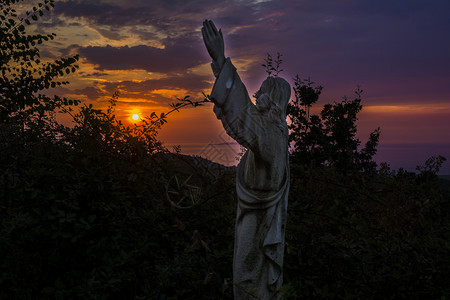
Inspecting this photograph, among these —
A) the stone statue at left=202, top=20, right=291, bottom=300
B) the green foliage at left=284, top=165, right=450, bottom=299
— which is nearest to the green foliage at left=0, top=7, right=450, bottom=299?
the green foliage at left=284, top=165, right=450, bottom=299

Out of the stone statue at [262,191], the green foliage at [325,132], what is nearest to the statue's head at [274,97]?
the stone statue at [262,191]

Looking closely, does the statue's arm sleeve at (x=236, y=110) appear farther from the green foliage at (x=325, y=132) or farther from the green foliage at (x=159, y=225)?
the green foliage at (x=325, y=132)

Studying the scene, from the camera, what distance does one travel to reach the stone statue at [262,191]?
2719 millimetres

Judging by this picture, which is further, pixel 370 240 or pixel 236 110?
pixel 370 240

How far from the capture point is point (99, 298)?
3.87 m

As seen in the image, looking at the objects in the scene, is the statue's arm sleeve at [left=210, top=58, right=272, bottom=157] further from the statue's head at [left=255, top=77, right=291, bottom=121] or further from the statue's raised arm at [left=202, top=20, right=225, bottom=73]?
the statue's head at [left=255, top=77, right=291, bottom=121]

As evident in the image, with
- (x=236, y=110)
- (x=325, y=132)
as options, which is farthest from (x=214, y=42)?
(x=325, y=132)

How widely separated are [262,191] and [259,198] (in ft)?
0.18

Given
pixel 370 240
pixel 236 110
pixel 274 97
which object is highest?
pixel 274 97

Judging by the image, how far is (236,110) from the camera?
2588 millimetres

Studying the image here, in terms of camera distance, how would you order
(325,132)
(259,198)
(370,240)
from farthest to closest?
(325,132) < (370,240) < (259,198)

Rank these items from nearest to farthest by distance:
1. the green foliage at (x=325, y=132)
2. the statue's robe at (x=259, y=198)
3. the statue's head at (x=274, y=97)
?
the statue's robe at (x=259, y=198)
the statue's head at (x=274, y=97)
the green foliage at (x=325, y=132)

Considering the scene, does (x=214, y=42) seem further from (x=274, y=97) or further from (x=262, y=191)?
(x=262, y=191)

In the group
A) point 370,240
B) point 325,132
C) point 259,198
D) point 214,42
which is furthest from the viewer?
point 325,132
